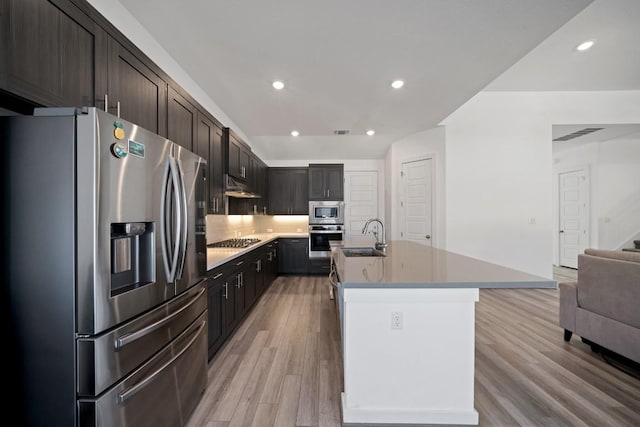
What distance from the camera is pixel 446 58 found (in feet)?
7.82

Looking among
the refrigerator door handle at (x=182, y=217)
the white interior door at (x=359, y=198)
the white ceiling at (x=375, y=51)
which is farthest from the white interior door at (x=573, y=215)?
the refrigerator door handle at (x=182, y=217)

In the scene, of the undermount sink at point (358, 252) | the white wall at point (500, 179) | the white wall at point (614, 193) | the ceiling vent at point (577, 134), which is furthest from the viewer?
the white wall at point (614, 193)

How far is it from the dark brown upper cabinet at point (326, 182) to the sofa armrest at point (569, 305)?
3987 millimetres

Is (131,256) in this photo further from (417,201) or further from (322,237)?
(417,201)

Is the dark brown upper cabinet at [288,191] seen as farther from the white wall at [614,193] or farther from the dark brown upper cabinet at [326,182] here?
the white wall at [614,193]

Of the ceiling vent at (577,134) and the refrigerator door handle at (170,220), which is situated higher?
the ceiling vent at (577,134)

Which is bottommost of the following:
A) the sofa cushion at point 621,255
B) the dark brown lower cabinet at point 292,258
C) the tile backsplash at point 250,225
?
the dark brown lower cabinet at point 292,258

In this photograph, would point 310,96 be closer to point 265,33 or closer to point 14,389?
point 265,33

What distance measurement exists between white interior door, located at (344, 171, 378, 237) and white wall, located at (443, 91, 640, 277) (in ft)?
7.11

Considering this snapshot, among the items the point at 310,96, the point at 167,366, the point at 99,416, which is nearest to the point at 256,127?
the point at 310,96

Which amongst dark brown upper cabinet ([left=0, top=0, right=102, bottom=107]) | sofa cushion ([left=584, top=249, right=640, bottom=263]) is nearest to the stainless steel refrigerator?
dark brown upper cabinet ([left=0, top=0, right=102, bottom=107])

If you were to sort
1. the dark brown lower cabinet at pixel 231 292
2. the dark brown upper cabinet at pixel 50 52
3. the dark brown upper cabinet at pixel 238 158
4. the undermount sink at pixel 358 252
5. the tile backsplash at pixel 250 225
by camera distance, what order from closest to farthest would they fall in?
the dark brown upper cabinet at pixel 50 52 < the dark brown lower cabinet at pixel 231 292 < the undermount sink at pixel 358 252 < the dark brown upper cabinet at pixel 238 158 < the tile backsplash at pixel 250 225

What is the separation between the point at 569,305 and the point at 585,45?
119 inches

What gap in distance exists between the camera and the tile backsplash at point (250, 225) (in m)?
3.73
